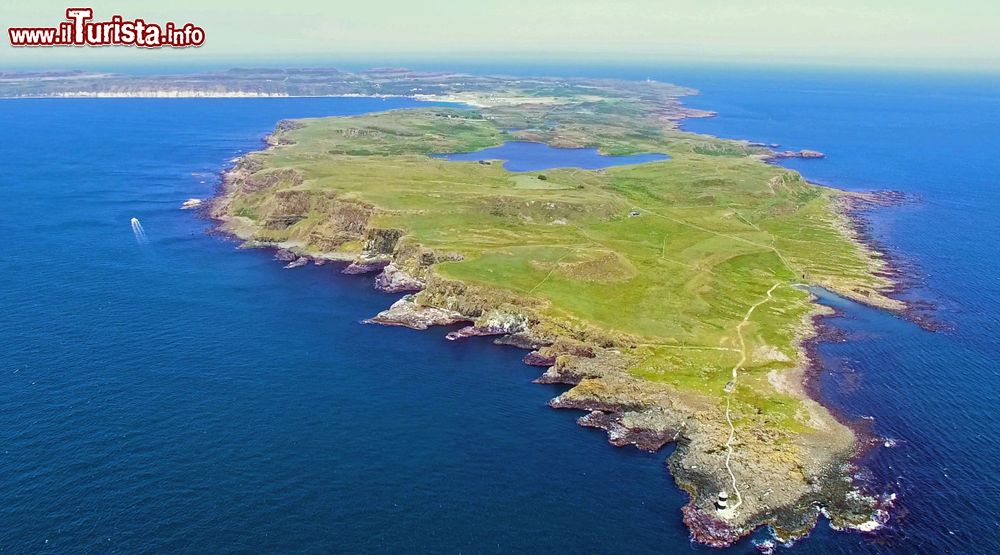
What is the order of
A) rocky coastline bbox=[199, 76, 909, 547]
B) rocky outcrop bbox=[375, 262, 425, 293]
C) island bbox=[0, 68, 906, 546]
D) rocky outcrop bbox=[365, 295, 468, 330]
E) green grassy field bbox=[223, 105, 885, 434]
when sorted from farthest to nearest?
rocky outcrop bbox=[375, 262, 425, 293] → rocky outcrop bbox=[365, 295, 468, 330] → green grassy field bbox=[223, 105, 885, 434] → island bbox=[0, 68, 906, 546] → rocky coastline bbox=[199, 76, 909, 547]

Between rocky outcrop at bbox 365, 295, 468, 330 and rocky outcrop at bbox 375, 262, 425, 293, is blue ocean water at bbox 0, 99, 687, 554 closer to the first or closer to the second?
rocky outcrop at bbox 365, 295, 468, 330

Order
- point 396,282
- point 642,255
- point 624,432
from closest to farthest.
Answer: point 624,432 < point 396,282 < point 642,255

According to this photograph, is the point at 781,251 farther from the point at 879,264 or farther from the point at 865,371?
the point at 865,371

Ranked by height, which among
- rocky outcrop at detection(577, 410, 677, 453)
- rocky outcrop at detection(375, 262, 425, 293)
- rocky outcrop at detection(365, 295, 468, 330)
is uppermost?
rocky outcrop at detection(375, 262, 425, 293)

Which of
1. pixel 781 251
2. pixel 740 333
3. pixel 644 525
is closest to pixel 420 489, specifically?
pixel 644 525

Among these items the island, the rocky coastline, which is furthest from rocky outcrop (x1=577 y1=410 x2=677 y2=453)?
the island

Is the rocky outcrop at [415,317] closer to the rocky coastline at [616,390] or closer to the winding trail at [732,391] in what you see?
the rocky coastline at [616,390]

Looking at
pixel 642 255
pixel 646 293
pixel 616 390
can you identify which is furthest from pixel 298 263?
pixel 616 390

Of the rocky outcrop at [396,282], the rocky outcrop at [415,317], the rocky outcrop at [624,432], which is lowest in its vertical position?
the rocky outcrop at [624,432]

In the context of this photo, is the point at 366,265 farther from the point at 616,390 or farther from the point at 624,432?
the point at 624,432

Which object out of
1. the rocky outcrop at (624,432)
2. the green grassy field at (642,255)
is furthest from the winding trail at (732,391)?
the rocky outcrop at (624,432)

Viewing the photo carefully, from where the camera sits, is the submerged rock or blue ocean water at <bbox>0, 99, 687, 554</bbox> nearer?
blue ocean water at <bbox>0, 99, 687, 554</bbox>
